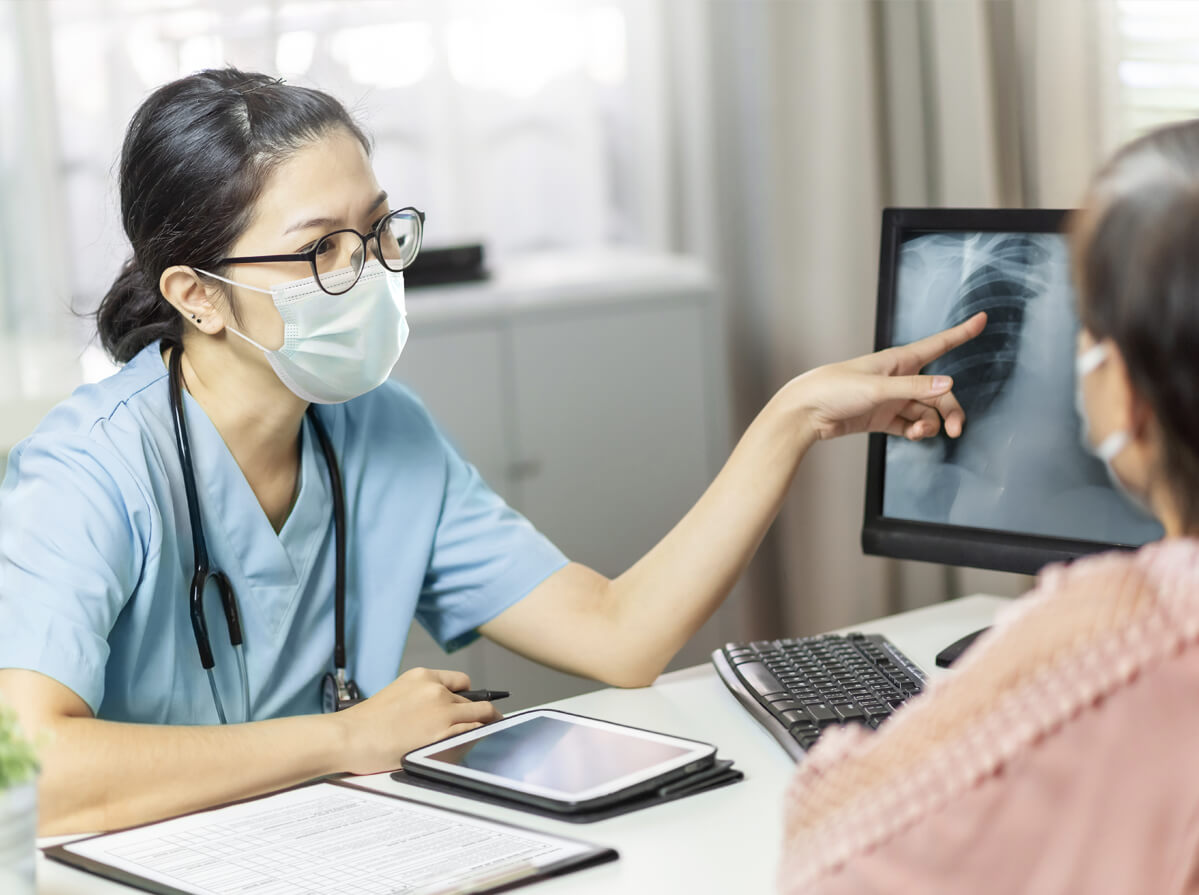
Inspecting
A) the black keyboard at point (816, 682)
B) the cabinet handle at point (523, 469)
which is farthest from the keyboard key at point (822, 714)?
the cabinet handle at point (523, 469)

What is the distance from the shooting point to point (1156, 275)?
2.07 feet

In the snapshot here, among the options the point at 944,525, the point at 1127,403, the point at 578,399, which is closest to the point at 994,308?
the point at 944,525

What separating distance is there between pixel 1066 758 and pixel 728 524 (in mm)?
729

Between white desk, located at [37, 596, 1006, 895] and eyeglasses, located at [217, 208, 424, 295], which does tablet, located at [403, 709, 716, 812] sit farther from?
eyeglasses, located at [217, 208, 424, 295]

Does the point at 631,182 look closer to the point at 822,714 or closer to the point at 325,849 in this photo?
the point at 822,714

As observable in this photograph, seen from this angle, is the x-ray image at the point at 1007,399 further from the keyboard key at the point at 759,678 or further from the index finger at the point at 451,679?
the index finger at the point at 451,679

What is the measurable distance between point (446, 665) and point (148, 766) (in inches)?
48.5

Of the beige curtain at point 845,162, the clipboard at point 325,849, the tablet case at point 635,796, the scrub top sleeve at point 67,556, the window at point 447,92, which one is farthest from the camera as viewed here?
the window at point 447,92

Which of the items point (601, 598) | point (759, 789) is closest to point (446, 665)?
point (601, 598)

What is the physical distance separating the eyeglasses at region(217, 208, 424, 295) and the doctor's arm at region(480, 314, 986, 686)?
38 centimetres

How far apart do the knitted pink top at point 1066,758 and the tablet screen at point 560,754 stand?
0.36 meters

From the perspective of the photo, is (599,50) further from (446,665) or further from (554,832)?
(554,832)

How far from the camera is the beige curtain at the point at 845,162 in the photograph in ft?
5.78

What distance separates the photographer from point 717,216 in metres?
2.55
